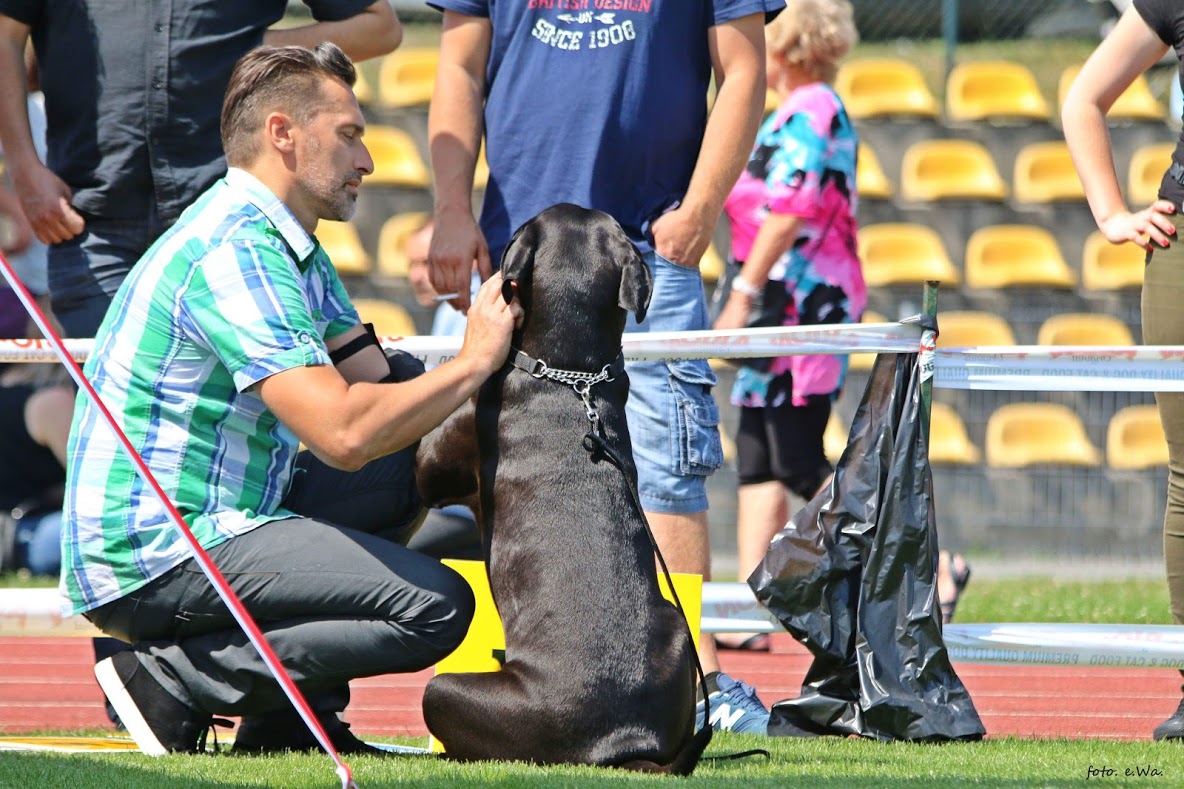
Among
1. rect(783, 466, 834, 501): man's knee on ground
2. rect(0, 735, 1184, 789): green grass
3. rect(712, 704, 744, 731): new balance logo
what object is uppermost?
rect(0, 735, 1184, 789): green grass

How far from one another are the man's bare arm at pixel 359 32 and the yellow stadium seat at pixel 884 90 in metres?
7.56

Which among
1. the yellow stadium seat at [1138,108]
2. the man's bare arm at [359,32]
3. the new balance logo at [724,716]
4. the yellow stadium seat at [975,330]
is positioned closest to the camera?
the new balance logo at [724,716]

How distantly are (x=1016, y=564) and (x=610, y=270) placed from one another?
5976 mm

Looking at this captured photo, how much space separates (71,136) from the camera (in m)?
4.15

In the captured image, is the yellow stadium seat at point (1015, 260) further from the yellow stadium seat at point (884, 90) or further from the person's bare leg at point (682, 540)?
the person's bare leg at point (682, 540)

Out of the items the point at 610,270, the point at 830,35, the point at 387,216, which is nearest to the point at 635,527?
the point at 610,270

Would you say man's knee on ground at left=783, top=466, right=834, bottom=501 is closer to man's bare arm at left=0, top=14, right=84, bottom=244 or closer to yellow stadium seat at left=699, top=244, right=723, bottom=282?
man's bare arm at left=0, top=14, right=84, bottom=244

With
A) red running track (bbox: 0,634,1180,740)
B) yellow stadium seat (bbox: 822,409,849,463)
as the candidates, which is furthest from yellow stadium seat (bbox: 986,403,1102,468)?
red running track (bbox: 0,634,1180,740)

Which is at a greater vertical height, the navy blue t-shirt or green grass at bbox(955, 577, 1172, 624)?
the navy blue t-shirt

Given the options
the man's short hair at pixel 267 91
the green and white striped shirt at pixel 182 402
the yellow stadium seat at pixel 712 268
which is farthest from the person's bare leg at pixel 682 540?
the yellow stadium seat at pixel 712 268

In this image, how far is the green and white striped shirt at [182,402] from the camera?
3.08 metres

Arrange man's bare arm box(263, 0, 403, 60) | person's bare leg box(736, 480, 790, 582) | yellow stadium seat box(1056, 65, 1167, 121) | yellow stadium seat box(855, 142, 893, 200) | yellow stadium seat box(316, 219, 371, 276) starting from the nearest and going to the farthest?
man's bare arm box(263, 0, 403, 60) → person's bare leg box(736, 480, 790, 582) → yellow stadium seat box(316, 219, 371, 276) → yellow stadium seat box(855, 142, 893, 200) → yellow stadium seat box(1056, 65, 1167, 121)

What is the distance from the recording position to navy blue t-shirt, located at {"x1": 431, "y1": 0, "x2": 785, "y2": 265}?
12.9 ft

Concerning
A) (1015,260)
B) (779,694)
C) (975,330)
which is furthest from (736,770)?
(1015,260)
